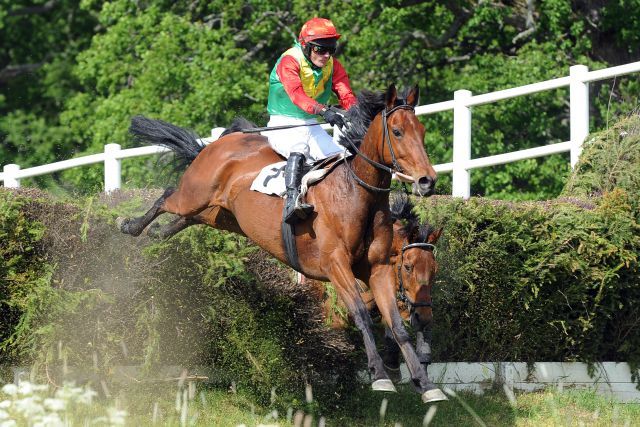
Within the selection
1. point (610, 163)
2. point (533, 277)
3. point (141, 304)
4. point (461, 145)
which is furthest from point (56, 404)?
point (461, 145)

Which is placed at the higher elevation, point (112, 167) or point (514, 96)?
point (514, 96)

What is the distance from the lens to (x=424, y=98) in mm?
19172

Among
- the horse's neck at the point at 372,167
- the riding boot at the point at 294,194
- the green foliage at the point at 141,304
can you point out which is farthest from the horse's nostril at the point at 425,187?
the green foliage at the point at 141,304

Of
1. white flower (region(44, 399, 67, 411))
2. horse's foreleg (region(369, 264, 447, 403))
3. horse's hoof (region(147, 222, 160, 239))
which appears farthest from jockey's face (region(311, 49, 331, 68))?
white flower (region(44, 399, 67, 411))

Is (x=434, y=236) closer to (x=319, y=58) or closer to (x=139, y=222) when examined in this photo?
(x=319, y=58)

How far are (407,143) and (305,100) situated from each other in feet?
3.79

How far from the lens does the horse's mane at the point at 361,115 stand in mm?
7848

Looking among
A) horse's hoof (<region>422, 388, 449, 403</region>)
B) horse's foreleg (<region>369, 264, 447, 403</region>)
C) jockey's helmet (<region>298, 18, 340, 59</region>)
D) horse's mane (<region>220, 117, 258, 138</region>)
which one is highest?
jockey's helmet (<region>298, 18, 340, 59</region>)

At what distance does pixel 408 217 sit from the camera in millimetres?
8781

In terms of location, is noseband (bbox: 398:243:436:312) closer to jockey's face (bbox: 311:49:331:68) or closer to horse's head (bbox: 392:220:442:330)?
horse's head (bbox: 392:220:442:330)

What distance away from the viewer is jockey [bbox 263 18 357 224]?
802 cm

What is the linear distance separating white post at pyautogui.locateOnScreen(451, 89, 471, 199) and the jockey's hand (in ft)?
10.6

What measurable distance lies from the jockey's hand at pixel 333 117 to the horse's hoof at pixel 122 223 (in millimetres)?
2227

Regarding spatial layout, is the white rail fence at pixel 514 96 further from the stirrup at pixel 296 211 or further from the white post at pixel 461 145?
the stirrup at pixel 296 211
